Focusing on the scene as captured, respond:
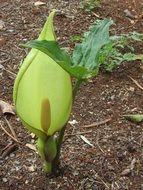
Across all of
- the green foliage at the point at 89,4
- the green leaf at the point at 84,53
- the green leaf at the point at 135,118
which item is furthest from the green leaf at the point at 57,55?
the green foliage at the point at 89,4

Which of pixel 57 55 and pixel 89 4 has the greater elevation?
pixel 57 55

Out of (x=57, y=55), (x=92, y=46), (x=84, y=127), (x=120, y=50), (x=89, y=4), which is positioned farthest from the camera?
(x=89, y=4)

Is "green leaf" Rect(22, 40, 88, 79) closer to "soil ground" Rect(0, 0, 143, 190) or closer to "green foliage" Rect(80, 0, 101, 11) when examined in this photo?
"soil ground" Rect(0, 0, 143, 190)

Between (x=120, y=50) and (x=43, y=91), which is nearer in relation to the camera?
(x=43, y=91)

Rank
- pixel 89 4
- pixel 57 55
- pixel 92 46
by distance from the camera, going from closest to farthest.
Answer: pixel 57 55, pixel 92 46, pixel 89 4

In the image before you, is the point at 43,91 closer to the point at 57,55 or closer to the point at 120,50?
the point at 57,55

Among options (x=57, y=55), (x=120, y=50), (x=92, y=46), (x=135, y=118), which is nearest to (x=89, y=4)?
(x=120, y=50)

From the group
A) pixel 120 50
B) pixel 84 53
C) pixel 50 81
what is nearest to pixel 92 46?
pixel 84 53
